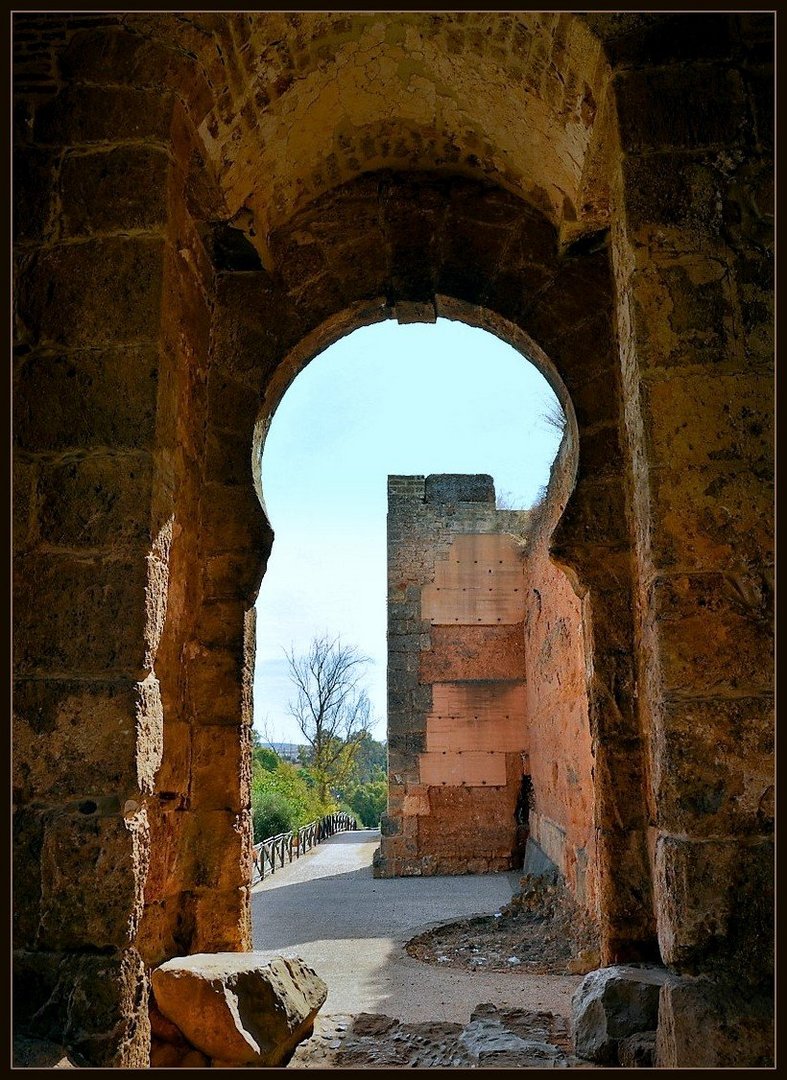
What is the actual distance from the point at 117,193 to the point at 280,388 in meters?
1.43

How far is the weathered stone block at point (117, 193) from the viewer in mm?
2826

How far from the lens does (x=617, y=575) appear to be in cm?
361

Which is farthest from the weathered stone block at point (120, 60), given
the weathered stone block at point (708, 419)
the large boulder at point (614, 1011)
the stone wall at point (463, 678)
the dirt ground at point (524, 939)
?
the stone wall at point (463, 678)

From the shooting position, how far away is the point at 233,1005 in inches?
115

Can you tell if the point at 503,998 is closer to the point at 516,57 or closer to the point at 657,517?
the point at 657,517

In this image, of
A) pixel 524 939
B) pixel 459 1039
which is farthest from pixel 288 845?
pixel 459 1039

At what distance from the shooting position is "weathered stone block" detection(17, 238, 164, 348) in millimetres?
2756

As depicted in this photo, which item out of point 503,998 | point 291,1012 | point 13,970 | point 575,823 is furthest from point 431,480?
point 13,970

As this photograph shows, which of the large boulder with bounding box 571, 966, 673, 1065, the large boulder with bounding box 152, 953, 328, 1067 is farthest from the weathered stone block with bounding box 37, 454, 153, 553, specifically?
the large boulder with bounding box 571, 966, 673, 1065

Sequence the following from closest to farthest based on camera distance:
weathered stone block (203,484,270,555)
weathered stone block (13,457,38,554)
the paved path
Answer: weathered stone block (13,457,38,554), weathered stone block (203,484,270,555), the paved path

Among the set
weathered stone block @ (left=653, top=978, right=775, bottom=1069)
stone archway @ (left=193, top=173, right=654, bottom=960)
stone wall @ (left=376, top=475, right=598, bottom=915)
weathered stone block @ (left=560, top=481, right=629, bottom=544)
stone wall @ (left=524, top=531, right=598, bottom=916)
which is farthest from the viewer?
stone wall @ (left=376, top=475, right=598, bottom=915)

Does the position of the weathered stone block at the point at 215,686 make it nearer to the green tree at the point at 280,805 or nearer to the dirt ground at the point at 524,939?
the dirt ground at the point at 524,939

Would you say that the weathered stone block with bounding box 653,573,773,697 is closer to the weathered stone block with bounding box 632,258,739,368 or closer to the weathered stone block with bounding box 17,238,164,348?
the weathered stone block with bounding box 632,258,739,368

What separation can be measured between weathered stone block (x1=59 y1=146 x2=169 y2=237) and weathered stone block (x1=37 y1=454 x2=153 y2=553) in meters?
0.87
